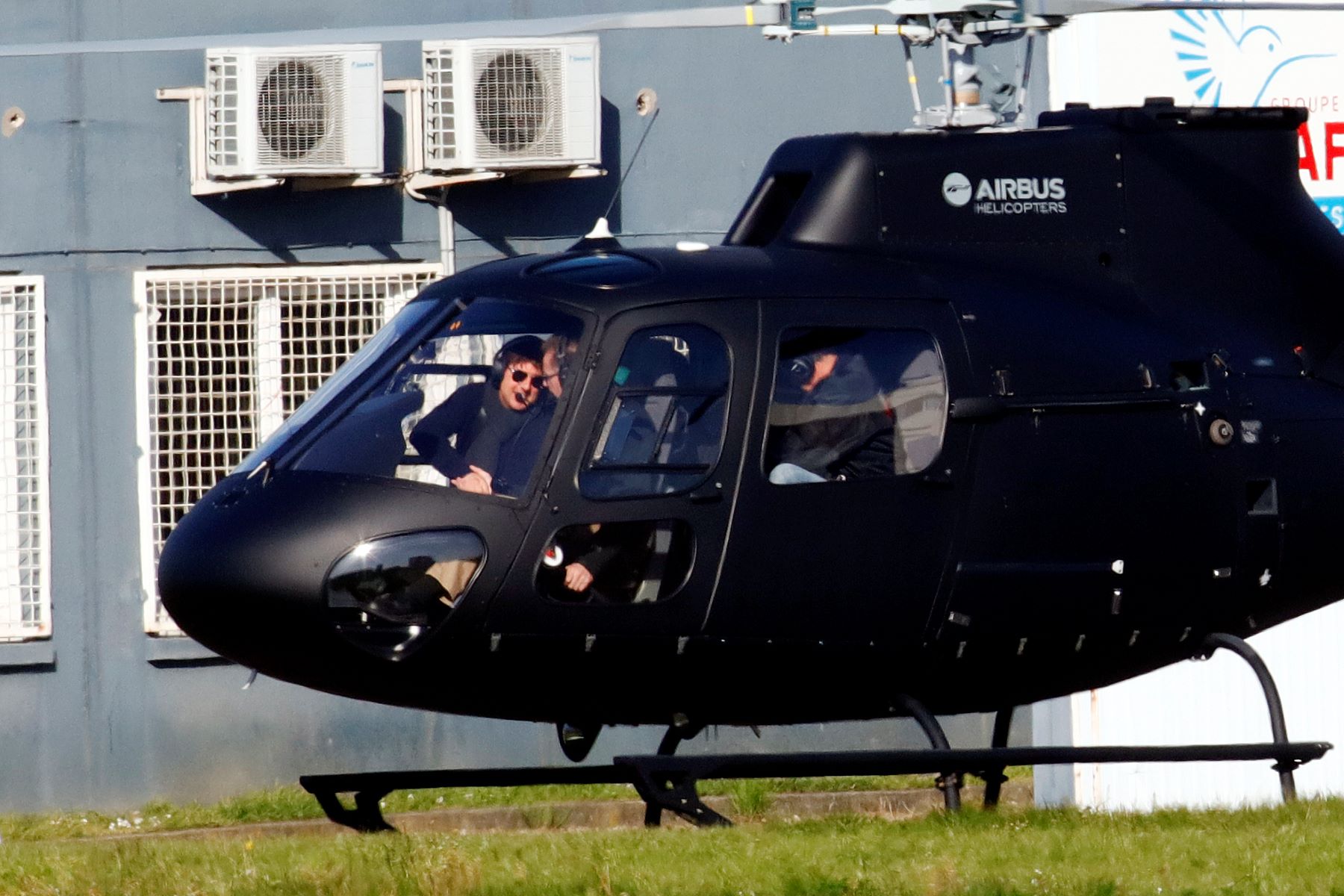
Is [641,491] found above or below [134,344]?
below

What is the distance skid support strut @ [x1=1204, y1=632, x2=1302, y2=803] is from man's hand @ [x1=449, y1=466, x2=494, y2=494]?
106 inches

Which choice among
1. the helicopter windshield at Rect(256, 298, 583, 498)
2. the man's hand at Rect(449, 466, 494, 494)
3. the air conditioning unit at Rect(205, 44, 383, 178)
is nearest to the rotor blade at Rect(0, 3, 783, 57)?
the helicopter windshield at Rect(256, 298, 583, 498)

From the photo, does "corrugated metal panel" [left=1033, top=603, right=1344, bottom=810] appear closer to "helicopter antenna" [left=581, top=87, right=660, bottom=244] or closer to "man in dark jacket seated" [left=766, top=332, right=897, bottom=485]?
"helicopter antenna" [left=581, top=87, right=660, bottom=244]

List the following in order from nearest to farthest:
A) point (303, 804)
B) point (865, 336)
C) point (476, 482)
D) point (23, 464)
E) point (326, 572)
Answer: point (326, 572) < point (476, 482) < point (865, 336) < point (303, 804) < point (23, 464)

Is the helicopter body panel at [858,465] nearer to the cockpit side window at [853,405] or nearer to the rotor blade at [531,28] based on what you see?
the cockpit side window at [853,405]

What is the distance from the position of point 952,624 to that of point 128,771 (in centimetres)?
675

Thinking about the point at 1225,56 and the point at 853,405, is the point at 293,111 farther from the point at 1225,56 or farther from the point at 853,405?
the point at 853,405

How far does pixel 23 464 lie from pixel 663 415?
665 cm

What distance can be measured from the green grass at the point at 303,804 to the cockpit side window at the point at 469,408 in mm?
4884

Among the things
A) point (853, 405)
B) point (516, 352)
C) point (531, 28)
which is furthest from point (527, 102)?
point (853, 405)

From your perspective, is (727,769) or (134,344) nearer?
(727,769)

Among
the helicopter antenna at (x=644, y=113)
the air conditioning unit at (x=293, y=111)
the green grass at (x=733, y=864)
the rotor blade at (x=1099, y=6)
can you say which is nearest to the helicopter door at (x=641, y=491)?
Result: the green grass at (x=733, y=864)

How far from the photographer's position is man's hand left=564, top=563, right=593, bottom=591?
7.11 metres

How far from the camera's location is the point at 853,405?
7387 millimetres
